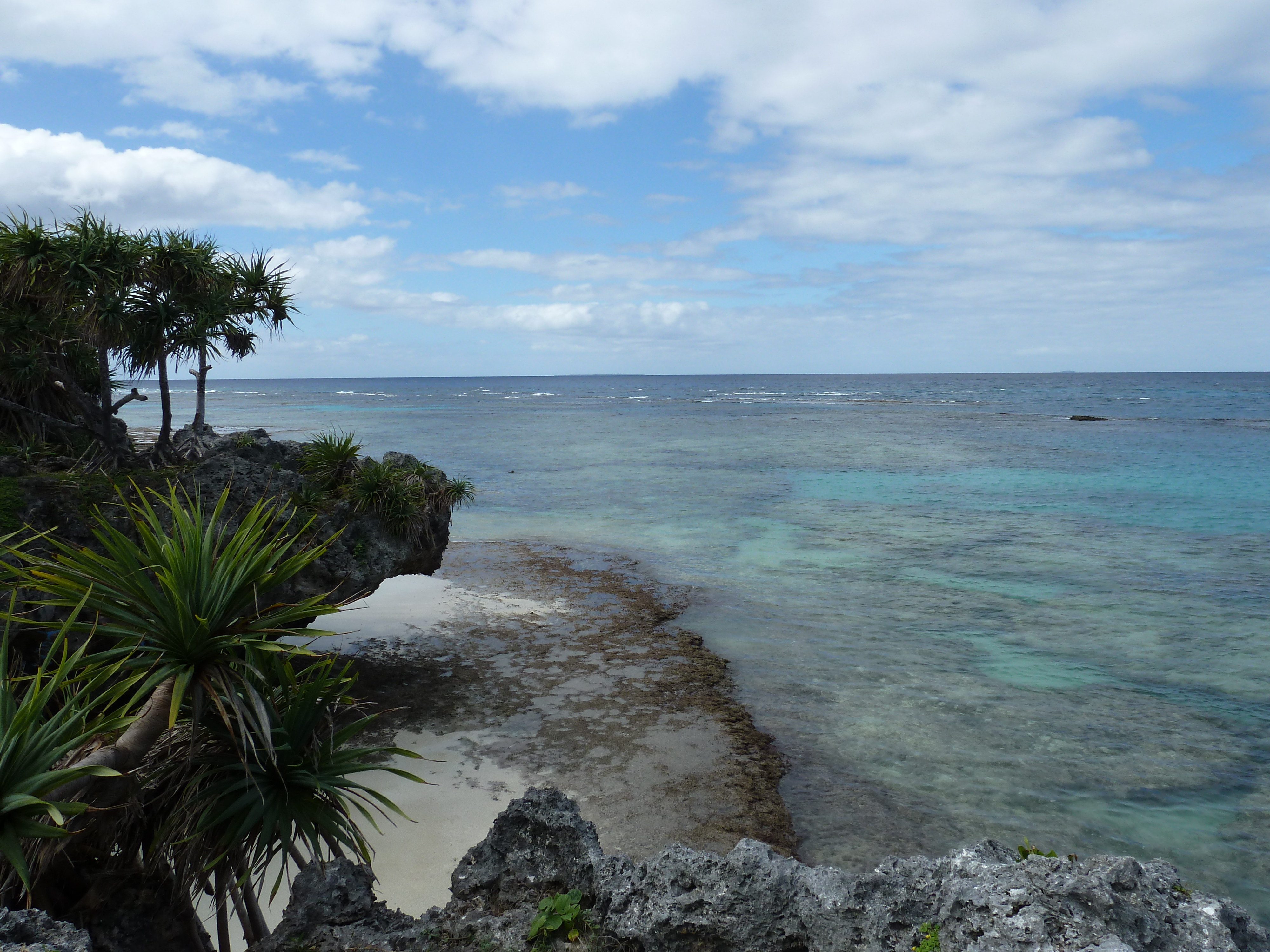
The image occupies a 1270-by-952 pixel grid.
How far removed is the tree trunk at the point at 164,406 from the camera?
32.2ft

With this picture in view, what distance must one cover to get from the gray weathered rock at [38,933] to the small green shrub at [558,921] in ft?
5.76

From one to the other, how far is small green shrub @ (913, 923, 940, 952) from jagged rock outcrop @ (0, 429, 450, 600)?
18.7 ft

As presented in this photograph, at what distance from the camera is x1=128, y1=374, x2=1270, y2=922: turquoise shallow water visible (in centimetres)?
731

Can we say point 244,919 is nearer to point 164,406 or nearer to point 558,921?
point 558,921

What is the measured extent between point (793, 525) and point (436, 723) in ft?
46.2

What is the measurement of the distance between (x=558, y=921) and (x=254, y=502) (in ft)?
20.8

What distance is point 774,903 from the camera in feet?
11.6

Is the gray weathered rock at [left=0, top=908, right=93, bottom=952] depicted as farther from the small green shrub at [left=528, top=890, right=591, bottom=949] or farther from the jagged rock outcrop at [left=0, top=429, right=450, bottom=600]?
the jagged rock outcrop at [left=0, top=429, right=450, bottom=600]

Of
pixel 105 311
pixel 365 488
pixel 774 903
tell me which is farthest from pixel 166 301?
pixel 774 903

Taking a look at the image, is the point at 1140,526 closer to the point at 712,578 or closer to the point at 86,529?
the point at 712,578

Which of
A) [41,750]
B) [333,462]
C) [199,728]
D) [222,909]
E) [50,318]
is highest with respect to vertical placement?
[50,318]

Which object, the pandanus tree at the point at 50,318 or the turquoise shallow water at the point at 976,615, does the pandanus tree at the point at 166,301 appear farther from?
the turquoise shallow water at the point at 976,615

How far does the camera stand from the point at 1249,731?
8.89 m

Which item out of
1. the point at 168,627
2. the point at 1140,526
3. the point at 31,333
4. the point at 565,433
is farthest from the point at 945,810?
the point at 565,433
